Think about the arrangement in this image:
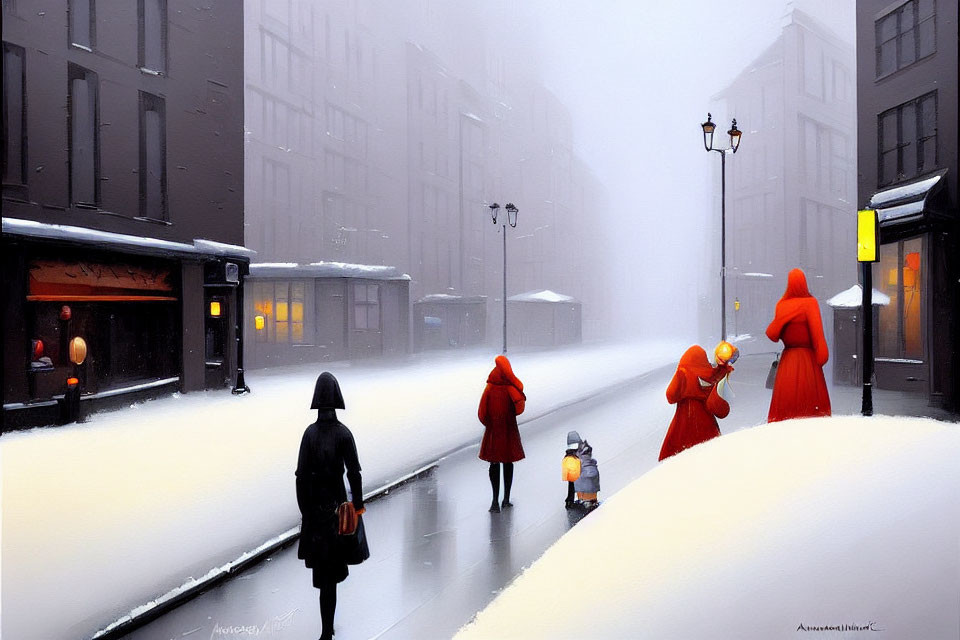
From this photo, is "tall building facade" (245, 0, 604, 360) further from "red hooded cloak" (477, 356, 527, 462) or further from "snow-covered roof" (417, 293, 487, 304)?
"red hooded cloak" (477, 356, 527, 462)

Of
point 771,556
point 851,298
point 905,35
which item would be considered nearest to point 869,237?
point 851,298

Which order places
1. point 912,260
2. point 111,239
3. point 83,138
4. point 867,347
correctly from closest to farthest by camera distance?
point 867,347
point 83,138
point 111,239
point 912,260

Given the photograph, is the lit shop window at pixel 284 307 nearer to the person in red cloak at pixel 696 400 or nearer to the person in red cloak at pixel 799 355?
the person in red cloak at pixel 799 355

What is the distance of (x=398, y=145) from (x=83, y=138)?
22.6 metres

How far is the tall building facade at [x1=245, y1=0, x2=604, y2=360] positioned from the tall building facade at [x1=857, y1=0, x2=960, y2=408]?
2170 cm

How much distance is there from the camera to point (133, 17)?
16719 millimetres

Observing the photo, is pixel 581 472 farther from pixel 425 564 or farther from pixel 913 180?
pixel 913 180

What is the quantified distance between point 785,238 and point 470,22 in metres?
24.2

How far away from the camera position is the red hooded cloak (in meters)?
7.57

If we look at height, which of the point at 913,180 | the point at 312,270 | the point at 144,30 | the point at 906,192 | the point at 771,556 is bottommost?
the point at 771,556

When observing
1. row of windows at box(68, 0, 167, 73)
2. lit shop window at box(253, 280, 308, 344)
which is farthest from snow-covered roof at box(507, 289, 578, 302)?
row of windows at box(68, 0, 167, 73)

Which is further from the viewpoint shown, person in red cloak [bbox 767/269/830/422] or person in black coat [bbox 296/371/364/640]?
person in red cloak [bbox 767/269/830/422]

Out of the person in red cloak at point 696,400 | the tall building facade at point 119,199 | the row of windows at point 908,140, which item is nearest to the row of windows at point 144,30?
the tall building facade at point 119,199

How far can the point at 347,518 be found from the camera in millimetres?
4660
